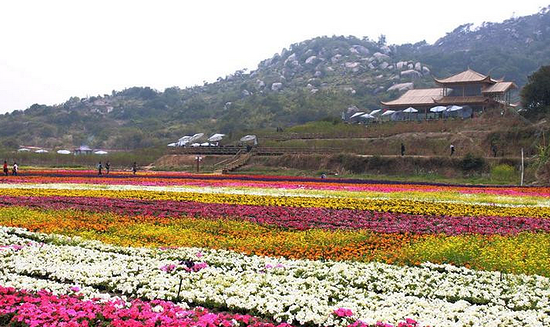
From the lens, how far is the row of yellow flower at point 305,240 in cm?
1242

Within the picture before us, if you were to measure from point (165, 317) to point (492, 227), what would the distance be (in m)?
12.9

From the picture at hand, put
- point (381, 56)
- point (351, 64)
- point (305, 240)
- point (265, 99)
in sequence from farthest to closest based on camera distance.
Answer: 1. point (381, 56)
2. point (351, 64)
3. point (265, 99)
4. point (305, 240)

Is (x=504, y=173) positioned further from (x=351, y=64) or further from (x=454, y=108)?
(x=351, y=64)

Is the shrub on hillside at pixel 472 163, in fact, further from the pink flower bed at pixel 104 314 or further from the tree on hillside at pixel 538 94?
the pink flower bed at pixel 104 314

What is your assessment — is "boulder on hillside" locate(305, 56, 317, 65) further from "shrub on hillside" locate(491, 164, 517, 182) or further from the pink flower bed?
the pink flower bed

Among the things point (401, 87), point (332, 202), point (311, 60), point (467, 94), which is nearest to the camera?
point (332, 202)

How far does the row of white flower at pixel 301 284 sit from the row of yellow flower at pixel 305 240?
2.64 feet

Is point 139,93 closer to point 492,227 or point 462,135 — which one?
point 462,135

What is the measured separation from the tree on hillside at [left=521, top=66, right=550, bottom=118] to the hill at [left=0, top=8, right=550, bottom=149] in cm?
4952

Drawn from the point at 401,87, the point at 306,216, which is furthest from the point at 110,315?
the point at 401,87

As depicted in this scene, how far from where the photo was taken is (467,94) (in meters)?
67.4

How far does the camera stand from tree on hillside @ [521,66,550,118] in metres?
55.1

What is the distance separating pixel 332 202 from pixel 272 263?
1168 centimetres

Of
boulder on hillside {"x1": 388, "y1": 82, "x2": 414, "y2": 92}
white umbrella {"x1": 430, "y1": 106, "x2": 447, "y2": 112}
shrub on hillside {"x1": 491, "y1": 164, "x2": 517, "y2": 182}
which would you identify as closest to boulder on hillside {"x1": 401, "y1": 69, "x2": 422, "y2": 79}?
A: boulder on hillside {"x1": 388, "y1": 82, "x2": 414, "y2": 92}
